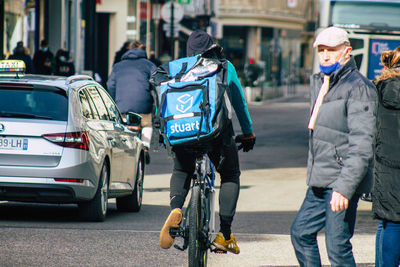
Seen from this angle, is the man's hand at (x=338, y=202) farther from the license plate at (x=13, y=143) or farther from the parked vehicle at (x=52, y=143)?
the license plate at (x=13, y=143)

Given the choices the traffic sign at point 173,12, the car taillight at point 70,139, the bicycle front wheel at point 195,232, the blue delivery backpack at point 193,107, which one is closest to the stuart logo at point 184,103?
the blue delivery backpack at point 193,107

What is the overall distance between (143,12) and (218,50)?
99.3 feet

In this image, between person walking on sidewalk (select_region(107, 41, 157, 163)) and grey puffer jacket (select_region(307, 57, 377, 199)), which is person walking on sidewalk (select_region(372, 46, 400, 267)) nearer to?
grey puffer jacket (select_region(307, 57, 377, 199))

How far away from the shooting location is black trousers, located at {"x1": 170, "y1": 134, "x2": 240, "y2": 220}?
6547 millimetres

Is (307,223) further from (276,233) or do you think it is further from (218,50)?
(276,233)

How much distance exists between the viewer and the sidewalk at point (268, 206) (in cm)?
748

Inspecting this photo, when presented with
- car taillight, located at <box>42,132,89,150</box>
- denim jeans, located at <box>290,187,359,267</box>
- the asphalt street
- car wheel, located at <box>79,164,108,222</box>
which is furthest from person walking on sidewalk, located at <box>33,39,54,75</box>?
denim jeans, located at <box>290,187,359,267</box>

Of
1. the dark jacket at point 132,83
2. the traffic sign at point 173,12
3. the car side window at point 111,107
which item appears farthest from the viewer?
the traffic sign at point 173,12

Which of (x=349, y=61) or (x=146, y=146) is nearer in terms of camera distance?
(x=349, y=61)

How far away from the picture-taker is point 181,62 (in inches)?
254

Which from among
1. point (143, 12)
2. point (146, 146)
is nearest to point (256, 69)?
point (143, 12)

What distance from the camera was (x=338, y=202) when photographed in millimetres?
5125

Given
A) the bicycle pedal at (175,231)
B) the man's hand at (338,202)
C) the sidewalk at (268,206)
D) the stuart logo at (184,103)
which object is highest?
the stuart logo at (184,103)

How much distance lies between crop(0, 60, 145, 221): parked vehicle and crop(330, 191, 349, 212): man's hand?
170 inches
